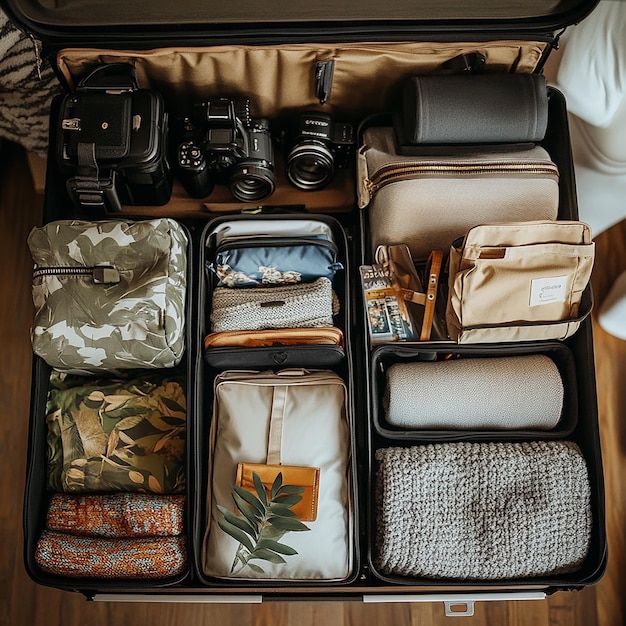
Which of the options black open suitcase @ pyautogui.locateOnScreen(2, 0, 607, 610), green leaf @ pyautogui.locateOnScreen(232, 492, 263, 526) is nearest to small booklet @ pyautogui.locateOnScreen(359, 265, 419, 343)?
black open suitcase @ pyautogui.locateOnScreen(2, 0, 607, 610)

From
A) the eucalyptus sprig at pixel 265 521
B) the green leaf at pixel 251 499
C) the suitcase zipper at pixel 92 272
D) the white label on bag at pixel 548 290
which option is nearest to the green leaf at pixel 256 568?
the eucalyptus sprig at pixel 265 521

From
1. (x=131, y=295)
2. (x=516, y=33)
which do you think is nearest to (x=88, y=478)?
(x=131, y=295)

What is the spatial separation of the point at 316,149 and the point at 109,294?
50 cm

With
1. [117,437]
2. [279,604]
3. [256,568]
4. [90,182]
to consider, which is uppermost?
[90,182]

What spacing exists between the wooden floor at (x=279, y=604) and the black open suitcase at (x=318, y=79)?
24cm

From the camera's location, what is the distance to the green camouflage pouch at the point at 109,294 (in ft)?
3.73

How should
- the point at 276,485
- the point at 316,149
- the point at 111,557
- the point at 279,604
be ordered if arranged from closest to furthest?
the point at 276,485
the point at 111,557
the point at 316,149
the point at 279,604

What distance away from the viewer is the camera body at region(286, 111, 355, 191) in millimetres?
1258

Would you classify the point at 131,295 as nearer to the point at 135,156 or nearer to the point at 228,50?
the point at 135,156

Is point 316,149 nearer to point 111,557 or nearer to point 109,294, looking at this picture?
point 109,294

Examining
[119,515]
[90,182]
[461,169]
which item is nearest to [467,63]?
[461,169]

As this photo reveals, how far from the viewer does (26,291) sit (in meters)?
1.62

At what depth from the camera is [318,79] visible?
1.23 meters

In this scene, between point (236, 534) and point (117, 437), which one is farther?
point (117, 437)
